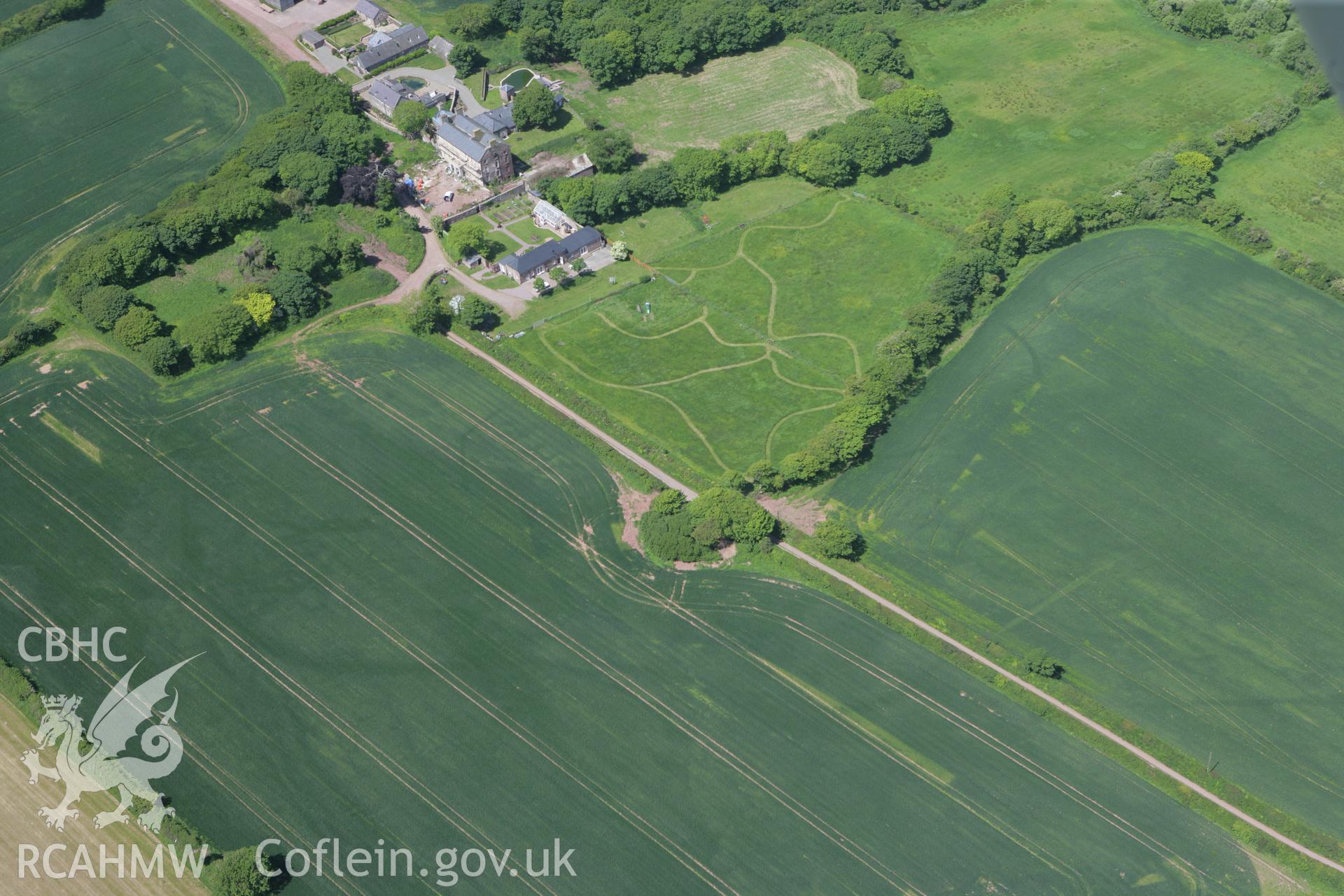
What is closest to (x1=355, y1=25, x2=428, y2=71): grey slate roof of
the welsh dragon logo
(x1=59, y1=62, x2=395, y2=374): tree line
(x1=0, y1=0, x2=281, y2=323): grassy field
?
(x1=59, y1=62, x2=395, y2=374): tree line

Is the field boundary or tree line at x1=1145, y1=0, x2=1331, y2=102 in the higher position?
tree line at x1=1145, y1=0, x2=1331, y2=102

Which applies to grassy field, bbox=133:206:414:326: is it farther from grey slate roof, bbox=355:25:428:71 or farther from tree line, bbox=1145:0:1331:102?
tree line, bbox=1145:0:1331:102

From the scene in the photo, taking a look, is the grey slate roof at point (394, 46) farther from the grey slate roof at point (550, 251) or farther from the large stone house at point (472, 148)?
the grey slate roof at point (550, 251)

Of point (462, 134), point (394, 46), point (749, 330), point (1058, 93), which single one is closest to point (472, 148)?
point (462, 134)

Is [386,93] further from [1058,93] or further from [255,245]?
[1058,93]

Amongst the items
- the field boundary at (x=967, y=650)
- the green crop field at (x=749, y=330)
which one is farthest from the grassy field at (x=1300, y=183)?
the field boundary at (x=967, y=650)

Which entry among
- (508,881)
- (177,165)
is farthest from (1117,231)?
(177,165)
